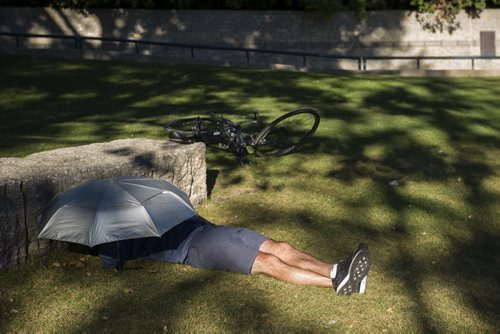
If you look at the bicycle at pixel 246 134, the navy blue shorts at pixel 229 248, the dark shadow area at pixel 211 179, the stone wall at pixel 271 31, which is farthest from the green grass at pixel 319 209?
the stone wall at pixel 271 31

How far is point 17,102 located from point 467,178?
1125 centimetres

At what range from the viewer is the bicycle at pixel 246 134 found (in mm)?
11234

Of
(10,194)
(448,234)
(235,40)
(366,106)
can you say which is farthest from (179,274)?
(235,40)

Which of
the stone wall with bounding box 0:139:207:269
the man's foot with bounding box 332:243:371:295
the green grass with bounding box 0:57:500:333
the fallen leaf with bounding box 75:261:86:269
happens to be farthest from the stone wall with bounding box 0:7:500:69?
the man's foot with bounding box 332:243:371:295

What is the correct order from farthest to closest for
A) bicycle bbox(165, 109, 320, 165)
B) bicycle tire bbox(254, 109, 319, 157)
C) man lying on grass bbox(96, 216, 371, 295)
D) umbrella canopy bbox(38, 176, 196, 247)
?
bicycle tire bbox(254, 109, 319, 157)
bicycle bbox(165, 109, 320, 165)
man lying on grass bbox(96, 216, 371, 295)
umbrella canopy bbox(38, 176, 196, 247)

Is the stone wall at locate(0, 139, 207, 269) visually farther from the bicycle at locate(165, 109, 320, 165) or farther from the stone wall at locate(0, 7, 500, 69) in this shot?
the stone wall at locate(0, 7, 500, 69)

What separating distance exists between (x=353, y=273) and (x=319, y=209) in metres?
2.89

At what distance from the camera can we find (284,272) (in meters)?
7.54

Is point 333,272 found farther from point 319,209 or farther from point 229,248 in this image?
point 319,209

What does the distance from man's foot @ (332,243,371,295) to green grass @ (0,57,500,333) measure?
0.47 ft

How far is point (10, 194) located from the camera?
296 inches

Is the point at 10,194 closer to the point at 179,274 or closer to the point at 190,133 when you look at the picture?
the point at 179,274

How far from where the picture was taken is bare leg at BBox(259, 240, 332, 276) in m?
7.53

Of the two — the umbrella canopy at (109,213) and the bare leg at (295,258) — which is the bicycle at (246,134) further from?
the bare leg at (295,258)
